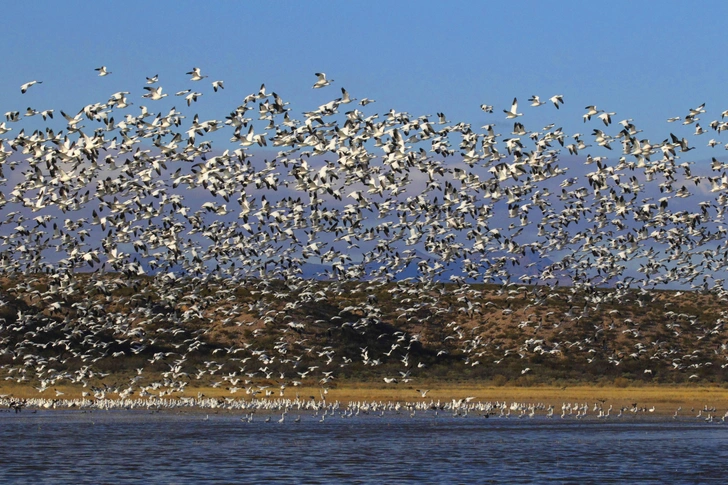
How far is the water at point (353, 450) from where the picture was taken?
31.3 m

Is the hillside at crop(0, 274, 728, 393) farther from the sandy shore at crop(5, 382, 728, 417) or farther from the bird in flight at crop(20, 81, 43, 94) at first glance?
the bird in flight at crop(20, 81, 43, 94)

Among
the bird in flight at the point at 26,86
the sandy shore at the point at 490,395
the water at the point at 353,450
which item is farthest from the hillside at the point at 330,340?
the bird in flight at the point at 26,86

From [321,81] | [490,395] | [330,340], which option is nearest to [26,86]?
[321,81]

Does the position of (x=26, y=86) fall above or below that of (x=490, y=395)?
above

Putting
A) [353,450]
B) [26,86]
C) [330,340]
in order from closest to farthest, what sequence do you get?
[353,450] → [26,86] → [330,340]

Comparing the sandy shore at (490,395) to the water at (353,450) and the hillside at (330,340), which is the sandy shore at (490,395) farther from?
the water at (353,450)

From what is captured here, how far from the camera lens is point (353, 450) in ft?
122

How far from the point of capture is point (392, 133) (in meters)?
42.8

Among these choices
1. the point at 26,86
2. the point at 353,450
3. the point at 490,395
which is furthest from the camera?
the point at 490,395

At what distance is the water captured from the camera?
31328 millimetres

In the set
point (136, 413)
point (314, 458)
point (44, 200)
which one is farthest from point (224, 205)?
point (314, 458)

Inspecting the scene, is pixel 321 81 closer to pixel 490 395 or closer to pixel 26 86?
pixel 26 86

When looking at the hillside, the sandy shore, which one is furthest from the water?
the hillside

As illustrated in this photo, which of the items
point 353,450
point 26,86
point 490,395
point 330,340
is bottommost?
point 353,450
